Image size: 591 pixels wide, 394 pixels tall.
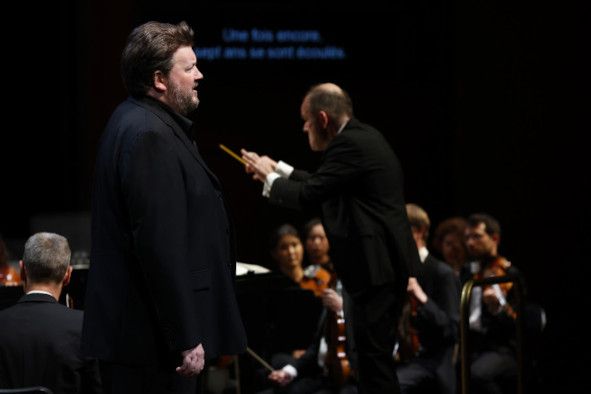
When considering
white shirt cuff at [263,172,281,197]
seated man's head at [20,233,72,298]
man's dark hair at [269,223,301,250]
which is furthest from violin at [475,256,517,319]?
seated man's head at [20,233,72,298]

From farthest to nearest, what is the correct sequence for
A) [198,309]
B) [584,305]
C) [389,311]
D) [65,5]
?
[65,5]
[584,305]
[389,311]
[198,309]

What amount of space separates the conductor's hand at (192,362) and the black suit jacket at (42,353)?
67 cm

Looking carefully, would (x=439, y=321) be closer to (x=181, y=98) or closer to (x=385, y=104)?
(x=181, y=98)

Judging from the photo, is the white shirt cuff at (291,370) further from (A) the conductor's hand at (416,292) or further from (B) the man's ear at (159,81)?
(B) the man's ear at (159,81)

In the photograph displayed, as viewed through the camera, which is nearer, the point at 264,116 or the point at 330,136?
the point at 330,136

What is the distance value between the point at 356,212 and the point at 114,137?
1436mm

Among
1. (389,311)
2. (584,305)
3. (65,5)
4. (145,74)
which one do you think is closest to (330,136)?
(389,311)

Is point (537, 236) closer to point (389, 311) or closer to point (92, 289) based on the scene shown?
point (389, 311)

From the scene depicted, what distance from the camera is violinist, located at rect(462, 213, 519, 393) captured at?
5.22m

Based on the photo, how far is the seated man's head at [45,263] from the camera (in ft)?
11.0

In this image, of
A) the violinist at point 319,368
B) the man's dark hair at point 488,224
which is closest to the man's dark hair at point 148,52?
the violinist at point 319,368

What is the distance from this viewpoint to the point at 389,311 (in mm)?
3961

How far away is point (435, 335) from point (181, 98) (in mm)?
2528

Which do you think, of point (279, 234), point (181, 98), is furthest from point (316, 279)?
point (181, 98)
